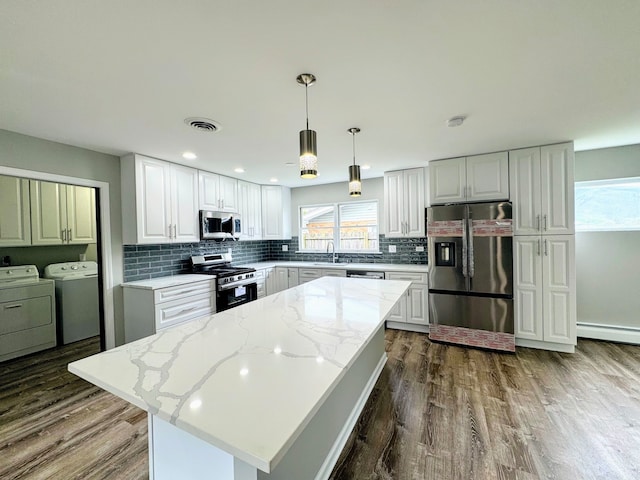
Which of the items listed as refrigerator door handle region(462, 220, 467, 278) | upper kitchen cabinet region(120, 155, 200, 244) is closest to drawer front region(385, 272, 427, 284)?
refrigerator door handle region(462, 220, 467, 278)

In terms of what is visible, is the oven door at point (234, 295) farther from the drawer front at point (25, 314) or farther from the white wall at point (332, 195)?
the drawer front at point (25, 314)

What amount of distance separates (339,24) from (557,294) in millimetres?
3536

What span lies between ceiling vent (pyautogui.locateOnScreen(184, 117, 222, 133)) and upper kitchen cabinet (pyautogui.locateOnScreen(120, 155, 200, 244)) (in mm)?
1191

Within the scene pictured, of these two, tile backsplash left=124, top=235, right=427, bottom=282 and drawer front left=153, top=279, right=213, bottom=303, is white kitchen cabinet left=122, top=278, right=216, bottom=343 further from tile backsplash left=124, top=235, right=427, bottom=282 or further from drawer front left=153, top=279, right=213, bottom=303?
tile backsplash left=124, top=235, right=427, bottom=282

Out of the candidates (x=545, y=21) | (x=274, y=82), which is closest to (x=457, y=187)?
(x=545, y=21)

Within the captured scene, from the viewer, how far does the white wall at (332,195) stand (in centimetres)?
457

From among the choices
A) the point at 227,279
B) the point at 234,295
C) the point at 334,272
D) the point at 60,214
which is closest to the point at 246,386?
the point at 227,279

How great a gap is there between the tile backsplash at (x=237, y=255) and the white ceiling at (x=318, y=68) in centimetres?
141

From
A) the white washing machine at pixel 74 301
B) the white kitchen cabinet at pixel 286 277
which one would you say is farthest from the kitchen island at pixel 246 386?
the white washing machine at pixel 74 301

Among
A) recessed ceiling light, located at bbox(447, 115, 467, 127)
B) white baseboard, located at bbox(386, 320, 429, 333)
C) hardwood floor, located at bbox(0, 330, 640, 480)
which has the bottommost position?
hardwood floor, located at bbox(0, 330, 640, 480)

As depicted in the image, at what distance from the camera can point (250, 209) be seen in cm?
470

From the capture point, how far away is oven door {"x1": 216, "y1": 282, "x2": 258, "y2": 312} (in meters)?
3.57

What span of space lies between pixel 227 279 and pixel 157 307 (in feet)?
3.03

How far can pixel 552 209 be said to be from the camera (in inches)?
119
